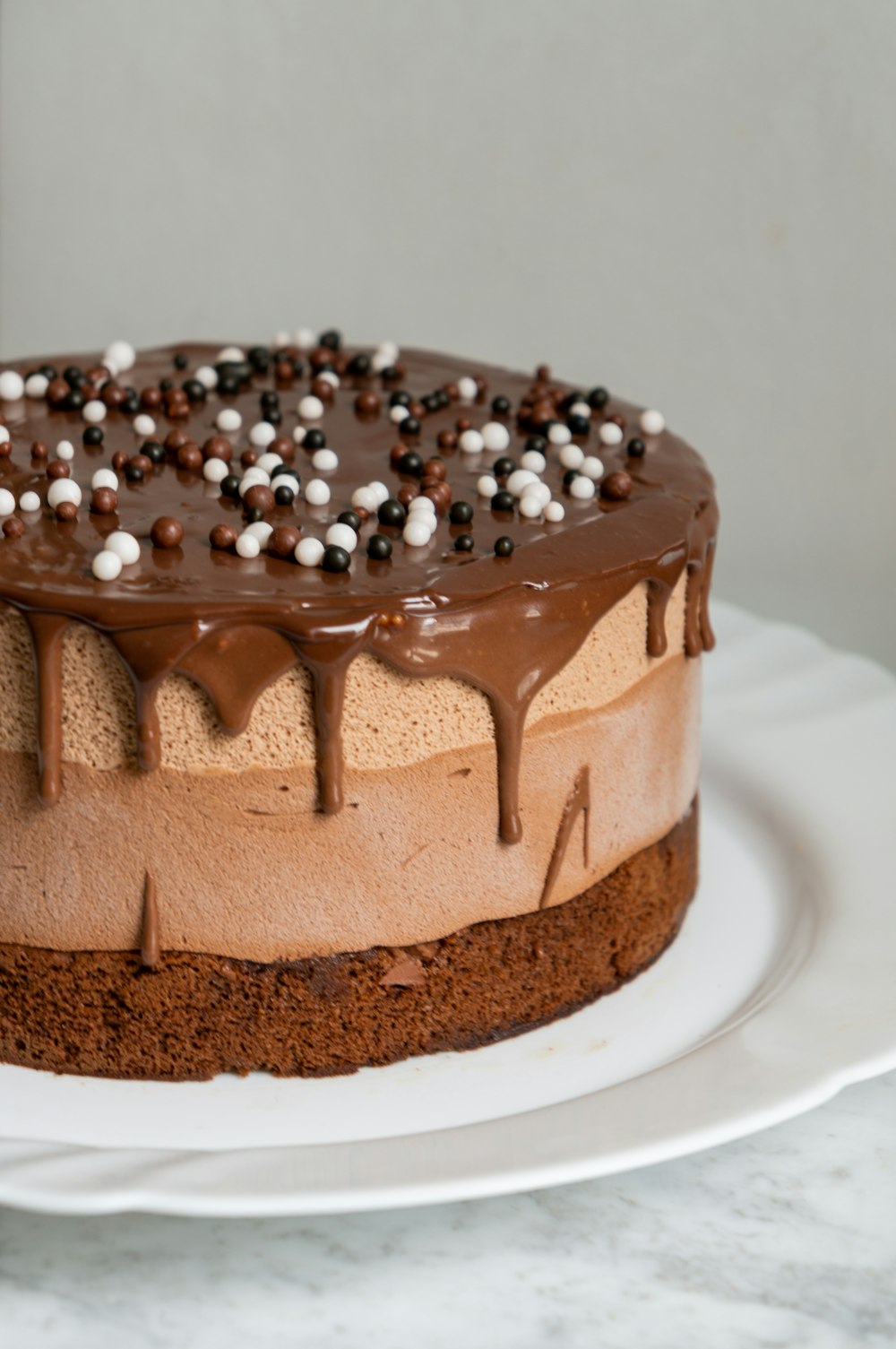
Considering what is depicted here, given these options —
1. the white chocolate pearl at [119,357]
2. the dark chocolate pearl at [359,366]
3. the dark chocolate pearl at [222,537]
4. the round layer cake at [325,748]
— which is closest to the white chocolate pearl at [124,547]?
the round layer cake at [325,748]

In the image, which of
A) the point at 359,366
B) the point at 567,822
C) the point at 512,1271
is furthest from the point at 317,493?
the point at 512,1271

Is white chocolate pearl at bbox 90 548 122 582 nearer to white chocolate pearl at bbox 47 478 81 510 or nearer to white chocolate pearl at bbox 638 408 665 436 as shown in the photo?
white chocolate pearl at bbox 47 478 81 510

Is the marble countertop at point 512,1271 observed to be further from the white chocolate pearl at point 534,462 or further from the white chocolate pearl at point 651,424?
the white chocolate pearl at point 651,424

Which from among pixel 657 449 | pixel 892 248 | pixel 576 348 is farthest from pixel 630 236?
pixel 657 449

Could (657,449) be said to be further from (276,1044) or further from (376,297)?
(376,297)

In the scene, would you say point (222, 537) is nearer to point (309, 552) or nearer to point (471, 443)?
point (309, 552)

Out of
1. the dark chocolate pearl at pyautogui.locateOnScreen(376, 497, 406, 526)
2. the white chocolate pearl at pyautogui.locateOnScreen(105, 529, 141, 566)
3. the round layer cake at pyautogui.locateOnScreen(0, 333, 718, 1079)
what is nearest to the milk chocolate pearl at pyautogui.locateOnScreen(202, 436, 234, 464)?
the round layer cake at pyautogui.locateOnScreen(0, 333, 718, 1079)
